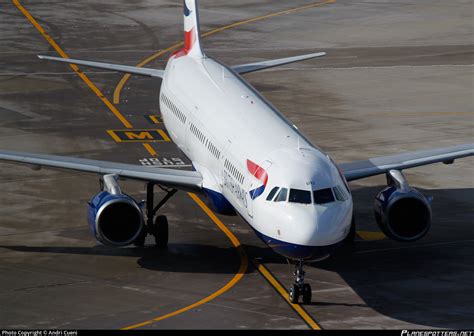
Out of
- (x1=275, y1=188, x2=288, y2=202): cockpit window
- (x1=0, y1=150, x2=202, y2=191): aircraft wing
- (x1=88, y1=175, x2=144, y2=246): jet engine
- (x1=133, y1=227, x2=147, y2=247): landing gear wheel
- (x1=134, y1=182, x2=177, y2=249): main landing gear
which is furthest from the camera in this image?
(x1=134, y1=182, x2=177, y2=249): main landing gear

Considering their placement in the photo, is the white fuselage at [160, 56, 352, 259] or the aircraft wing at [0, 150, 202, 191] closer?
the white fuselage at [160, 56, 352, 259]

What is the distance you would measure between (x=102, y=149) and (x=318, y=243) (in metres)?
22.0

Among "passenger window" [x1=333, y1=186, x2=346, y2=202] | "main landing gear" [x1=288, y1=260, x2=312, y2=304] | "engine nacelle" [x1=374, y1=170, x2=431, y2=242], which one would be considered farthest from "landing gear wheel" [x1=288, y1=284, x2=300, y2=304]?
"engine nacelle" [x1=374, y1=170, x2=431, y2=242]

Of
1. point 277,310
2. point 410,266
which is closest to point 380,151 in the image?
point 410,266

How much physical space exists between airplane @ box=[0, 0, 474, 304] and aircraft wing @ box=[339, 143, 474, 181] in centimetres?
3

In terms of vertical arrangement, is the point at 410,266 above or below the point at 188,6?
below

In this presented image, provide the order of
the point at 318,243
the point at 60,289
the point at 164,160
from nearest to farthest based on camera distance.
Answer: the point at 318,243 < the point at 60,289 < the point at 164,160

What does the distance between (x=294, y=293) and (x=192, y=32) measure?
722 inches

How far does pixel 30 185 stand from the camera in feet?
156

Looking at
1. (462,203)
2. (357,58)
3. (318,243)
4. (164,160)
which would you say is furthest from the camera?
(357,58)

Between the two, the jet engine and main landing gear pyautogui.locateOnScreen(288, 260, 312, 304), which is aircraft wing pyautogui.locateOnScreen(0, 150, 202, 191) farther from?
main landing gear pyautogui.locateOnScreen(288, 260, 312, 304)

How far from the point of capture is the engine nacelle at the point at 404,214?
3769 centimetres

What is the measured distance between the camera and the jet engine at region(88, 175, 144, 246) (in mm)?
37219

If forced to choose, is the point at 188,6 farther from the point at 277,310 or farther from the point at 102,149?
the point at 277,310
